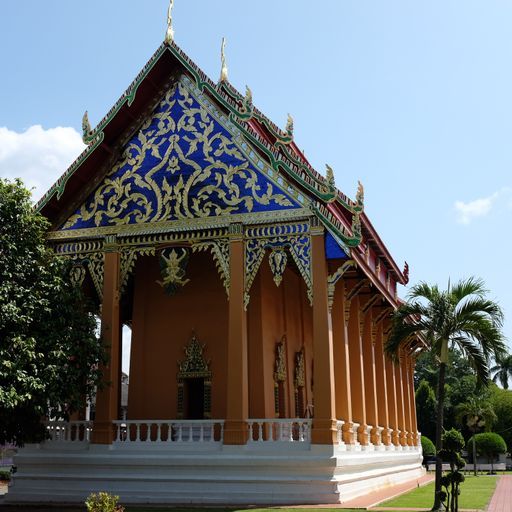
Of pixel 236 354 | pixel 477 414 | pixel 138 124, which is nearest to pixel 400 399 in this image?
pixel 236 354

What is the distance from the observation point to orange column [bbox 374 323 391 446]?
20422 millimetres

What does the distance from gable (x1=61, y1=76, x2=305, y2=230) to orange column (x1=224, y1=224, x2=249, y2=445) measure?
893mm

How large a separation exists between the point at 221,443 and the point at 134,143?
707cm

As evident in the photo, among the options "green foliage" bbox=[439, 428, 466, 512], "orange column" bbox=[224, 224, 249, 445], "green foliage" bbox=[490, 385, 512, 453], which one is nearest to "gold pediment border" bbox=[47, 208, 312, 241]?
"orange column" bbox=[224, 224, 249, 445]

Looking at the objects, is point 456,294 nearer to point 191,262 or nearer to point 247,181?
point 247,181

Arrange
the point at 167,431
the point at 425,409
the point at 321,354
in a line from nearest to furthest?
the point at 321,354 < the point at 167,431 < the point at 425,409

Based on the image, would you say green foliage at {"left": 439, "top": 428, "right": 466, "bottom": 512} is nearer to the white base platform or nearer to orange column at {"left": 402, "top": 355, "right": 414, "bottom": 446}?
the white base platform

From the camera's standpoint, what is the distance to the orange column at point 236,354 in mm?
14016

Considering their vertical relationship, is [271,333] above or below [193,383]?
above

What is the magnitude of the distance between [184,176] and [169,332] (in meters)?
4.32

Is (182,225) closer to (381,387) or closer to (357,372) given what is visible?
(357,372)

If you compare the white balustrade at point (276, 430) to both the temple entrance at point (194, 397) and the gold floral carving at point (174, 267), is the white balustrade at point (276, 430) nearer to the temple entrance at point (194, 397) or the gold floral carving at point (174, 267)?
the temple entrance at point (194, 397)

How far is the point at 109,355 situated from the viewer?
15.2 metres

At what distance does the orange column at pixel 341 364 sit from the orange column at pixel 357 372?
1.51 meters
